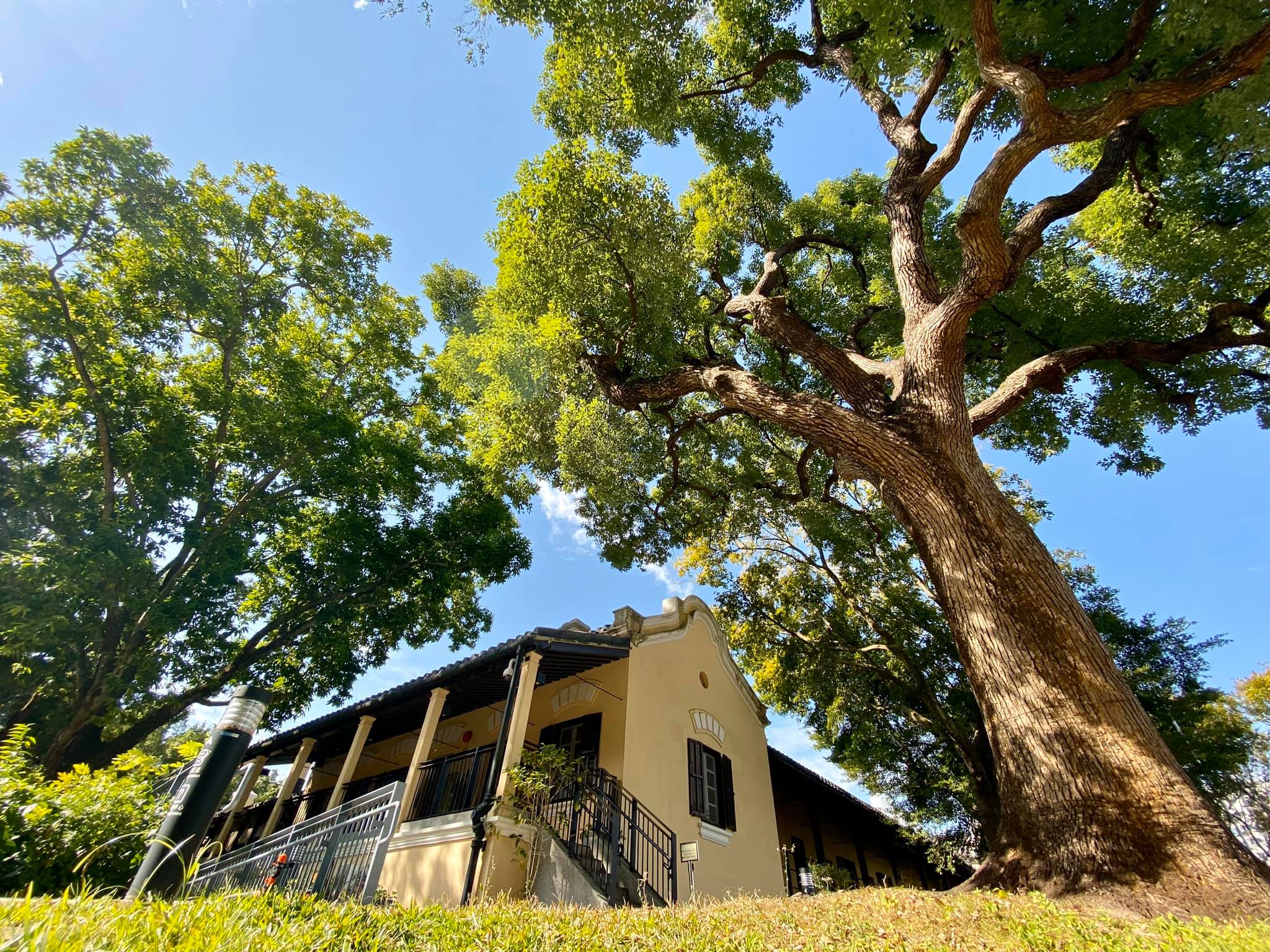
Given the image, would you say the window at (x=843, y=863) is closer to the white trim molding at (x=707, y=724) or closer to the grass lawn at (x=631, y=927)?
the white trim molding at (x=707, y=724)

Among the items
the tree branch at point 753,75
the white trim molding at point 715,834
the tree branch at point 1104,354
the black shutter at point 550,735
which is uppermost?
the tree branch at point 753,75

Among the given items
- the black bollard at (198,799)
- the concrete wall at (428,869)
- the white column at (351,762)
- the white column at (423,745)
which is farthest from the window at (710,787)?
the black bollard at (198,799)

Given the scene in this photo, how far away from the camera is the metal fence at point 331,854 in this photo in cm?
575

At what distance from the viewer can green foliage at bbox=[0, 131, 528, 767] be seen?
29.7 ft

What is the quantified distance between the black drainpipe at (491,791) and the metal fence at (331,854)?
880mm

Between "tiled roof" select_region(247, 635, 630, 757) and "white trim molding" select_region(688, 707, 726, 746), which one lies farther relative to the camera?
"white trim molding" select_region(688, 707, 726, 746)

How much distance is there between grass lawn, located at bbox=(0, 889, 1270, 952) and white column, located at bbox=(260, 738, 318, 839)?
9.11 meters

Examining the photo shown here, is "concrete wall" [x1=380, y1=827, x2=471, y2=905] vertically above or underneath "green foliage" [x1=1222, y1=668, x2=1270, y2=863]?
underneath

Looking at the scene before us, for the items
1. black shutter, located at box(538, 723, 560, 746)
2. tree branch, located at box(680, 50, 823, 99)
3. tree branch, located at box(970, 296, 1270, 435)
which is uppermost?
tree branch, located at box(680, 50, 823, 99)

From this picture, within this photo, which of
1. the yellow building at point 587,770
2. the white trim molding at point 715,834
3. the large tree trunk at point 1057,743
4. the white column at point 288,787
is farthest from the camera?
the white column at point 288,787

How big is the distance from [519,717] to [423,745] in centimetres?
199

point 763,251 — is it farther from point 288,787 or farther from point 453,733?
point 288,787

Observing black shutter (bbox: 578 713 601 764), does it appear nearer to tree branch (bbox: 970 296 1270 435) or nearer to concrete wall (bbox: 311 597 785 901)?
concrete wall (bbox: 311 597 785 901)

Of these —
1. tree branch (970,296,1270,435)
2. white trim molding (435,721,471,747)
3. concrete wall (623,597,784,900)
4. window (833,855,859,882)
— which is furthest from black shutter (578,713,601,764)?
window (833,855,859,882)
